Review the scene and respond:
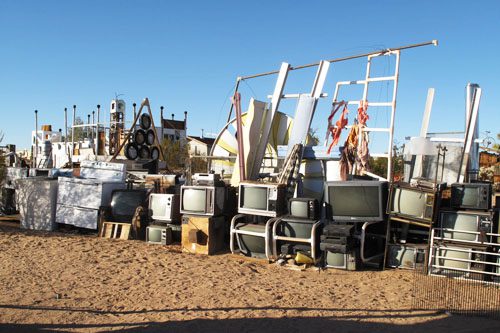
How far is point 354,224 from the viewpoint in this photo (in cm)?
723

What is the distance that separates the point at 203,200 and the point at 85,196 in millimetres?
3156

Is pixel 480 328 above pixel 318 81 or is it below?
below

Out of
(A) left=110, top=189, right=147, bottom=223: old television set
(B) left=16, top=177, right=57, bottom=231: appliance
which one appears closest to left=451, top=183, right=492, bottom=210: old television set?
(A) left=110, top=189, right=147, bottom=223: old television set

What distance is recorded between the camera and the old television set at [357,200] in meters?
6.97

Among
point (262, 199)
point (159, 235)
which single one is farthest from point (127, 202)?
point (262, 199)

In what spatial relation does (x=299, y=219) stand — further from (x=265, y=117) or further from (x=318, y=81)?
(x=318, y=81)

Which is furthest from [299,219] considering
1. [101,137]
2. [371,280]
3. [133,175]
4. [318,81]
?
[101,137]

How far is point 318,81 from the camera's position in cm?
1011

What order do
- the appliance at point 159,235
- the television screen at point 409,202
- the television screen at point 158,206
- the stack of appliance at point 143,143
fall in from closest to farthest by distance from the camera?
the television screen at point 409,202
the appliance at point 159,235
the television screen at point 158,206
the stack of appliance at point 143,143

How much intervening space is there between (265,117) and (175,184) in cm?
246

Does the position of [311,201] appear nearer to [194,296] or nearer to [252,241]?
[252,241]

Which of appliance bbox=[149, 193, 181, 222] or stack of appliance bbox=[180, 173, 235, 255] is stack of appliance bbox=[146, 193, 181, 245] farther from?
stack of appliance bbox=[180, 173, 235, 255]

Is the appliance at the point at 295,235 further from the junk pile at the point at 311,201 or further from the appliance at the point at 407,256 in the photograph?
the appliance at the point at 407,256

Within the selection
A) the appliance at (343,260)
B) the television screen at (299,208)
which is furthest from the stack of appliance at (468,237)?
the television screen at (299,208)
